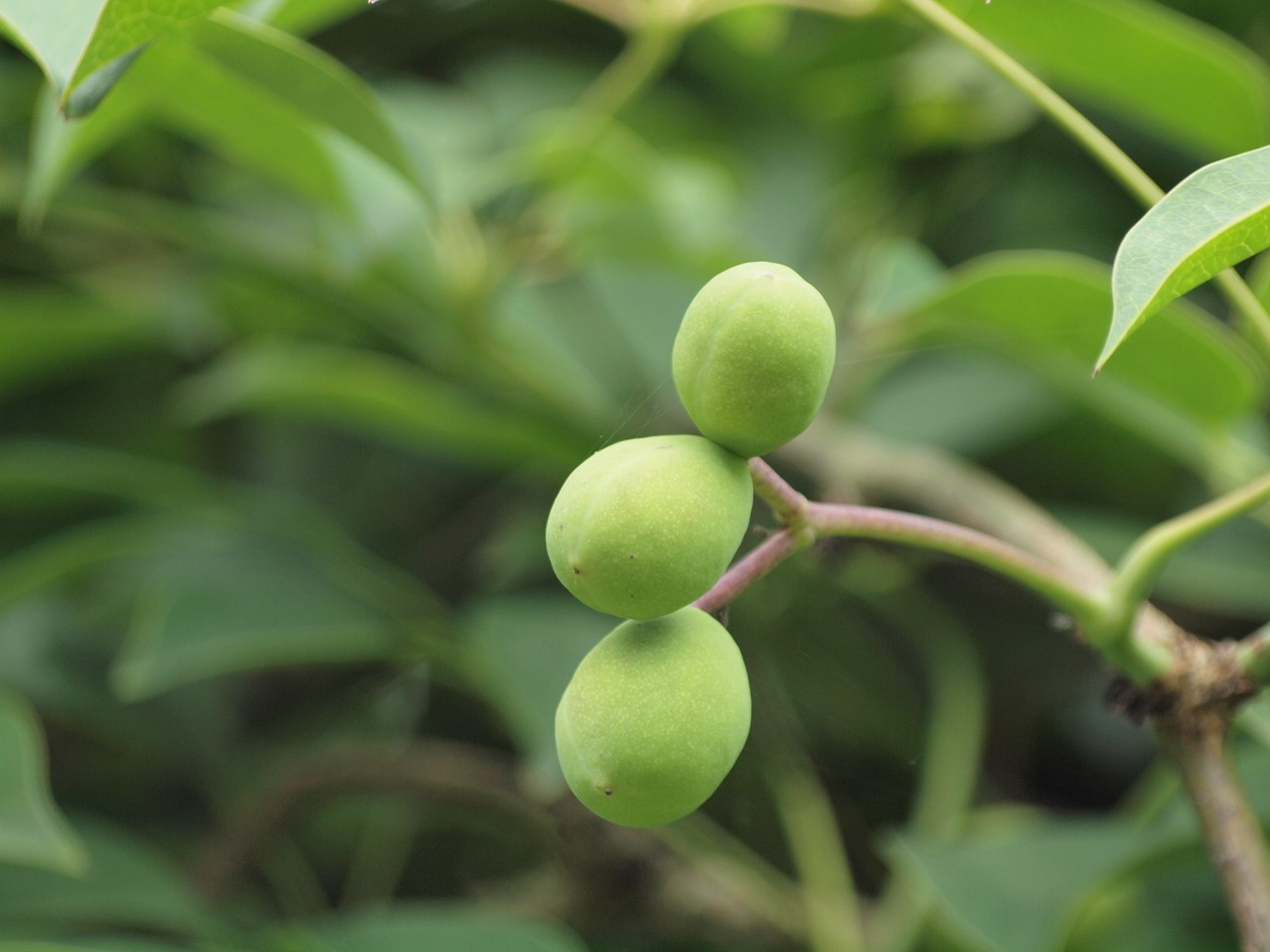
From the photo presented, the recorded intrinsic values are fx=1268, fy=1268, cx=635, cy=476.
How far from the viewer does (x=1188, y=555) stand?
975 mm

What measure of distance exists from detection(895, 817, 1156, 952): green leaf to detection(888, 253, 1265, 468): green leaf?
266 mm

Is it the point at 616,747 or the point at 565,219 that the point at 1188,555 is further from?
the point at 616,747

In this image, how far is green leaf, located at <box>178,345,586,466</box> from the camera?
954mm

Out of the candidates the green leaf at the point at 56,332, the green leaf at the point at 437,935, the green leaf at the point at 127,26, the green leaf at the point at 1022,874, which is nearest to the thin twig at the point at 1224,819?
the green leaf at the point at 1022,874

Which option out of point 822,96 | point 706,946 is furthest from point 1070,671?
point 822,96

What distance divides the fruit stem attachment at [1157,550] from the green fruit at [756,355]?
17cm

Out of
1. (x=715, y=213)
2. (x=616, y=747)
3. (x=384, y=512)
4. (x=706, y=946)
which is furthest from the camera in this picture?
(x=384, y=512)

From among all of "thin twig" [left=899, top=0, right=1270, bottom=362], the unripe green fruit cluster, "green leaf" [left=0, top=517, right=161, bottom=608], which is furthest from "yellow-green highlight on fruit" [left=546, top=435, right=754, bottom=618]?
"green leaf" [left=0, top=517, right=161, bottom=608]

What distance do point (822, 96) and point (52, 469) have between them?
766mm

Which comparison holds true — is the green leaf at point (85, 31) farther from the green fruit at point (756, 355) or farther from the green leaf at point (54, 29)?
the green fruit at point (756, 355)

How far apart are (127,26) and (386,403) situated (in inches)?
21.8

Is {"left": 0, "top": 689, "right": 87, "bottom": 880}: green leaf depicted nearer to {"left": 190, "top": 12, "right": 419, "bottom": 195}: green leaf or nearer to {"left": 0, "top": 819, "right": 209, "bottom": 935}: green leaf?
{"left": 0, "top": 819, "right": 209, "bottom": 935}: green leaf

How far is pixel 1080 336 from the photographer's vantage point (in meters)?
0.74

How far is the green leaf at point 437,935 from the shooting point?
73cm
